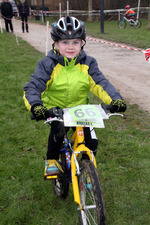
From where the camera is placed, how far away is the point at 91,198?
2367mm

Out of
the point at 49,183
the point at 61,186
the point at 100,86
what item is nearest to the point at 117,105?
the point at 100,86

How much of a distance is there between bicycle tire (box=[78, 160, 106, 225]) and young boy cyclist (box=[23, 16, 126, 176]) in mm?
440

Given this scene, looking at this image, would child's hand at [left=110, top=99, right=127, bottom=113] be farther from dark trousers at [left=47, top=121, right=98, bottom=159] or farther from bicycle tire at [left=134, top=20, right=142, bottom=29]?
bicycle tire at [left=134, top=20, right=142, bottom=29]

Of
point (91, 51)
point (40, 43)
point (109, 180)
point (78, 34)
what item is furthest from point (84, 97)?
point (40, 43)

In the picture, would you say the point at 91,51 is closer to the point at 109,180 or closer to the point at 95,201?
the point at 109,180

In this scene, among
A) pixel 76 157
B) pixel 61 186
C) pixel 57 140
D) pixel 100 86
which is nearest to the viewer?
pixel 76 157

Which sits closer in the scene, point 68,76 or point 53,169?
point 68,76

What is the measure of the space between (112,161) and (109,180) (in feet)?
1.55

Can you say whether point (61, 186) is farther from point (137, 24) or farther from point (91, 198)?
point (137, 24)

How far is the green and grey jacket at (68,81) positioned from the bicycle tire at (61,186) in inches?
34.1

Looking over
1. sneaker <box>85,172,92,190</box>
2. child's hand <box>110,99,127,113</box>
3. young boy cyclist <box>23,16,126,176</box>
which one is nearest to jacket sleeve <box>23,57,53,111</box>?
young boy cyclist <box>23,16,126,176</box>

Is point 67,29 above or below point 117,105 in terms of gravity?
above

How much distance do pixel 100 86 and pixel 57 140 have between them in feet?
2.53

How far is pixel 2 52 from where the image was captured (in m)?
12.5
